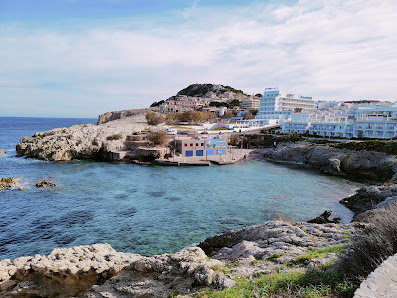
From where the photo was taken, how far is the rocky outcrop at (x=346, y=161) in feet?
122

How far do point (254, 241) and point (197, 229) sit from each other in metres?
6.62

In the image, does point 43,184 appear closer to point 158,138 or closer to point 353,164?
point 158,138

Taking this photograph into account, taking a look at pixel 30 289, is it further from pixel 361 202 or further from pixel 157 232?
pixel 361 202

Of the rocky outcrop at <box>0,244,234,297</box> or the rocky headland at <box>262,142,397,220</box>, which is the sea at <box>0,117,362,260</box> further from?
the rocky outcrop at <box>0,244,234,297</box>

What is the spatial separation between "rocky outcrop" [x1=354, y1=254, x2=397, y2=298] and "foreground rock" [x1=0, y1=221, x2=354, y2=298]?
2.65 meters

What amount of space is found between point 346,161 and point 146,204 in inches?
1378

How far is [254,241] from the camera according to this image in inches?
516

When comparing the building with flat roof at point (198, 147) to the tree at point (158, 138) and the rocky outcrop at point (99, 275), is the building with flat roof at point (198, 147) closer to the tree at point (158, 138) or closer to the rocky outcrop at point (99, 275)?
the tree at point (158, 138)

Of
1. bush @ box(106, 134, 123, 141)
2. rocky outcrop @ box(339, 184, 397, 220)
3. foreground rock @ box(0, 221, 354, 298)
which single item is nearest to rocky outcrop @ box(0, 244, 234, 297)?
foreground rock @ box(0, 221, 354, 298)

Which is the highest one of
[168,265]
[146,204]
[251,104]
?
[251,104]

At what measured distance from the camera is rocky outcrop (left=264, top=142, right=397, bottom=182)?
37.2 m

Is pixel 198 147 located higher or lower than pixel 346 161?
higher

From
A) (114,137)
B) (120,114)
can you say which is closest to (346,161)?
(114,137)

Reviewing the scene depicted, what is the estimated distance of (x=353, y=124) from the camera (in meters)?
59.8
